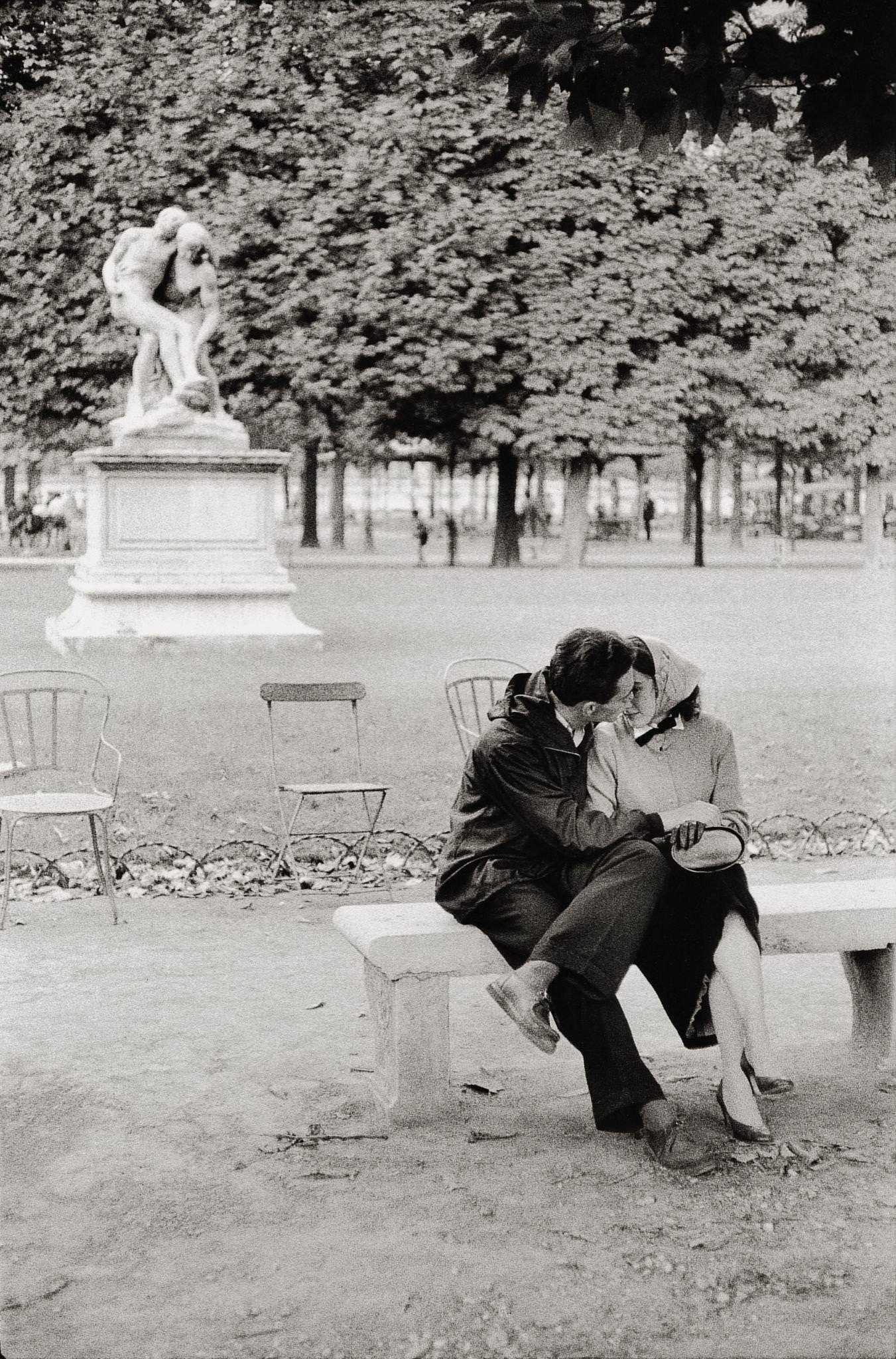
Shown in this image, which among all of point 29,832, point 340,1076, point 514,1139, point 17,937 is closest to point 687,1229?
point 514,1139

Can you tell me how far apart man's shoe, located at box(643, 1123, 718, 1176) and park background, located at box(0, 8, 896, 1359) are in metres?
0.08

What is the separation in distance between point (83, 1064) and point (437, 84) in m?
26.0

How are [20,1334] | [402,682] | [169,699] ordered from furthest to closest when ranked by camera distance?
[402,682], [169,699], [20,1334]

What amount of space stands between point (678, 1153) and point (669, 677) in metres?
1.20

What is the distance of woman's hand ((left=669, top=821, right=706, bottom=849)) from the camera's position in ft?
14.6

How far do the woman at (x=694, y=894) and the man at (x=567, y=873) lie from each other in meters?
0.08

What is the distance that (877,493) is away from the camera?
32906 millimetres

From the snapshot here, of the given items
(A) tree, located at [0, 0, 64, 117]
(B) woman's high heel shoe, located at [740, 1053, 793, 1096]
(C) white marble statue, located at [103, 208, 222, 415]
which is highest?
(A) tree, located at [0, 0, 64, 117]

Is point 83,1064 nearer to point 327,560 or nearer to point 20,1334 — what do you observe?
point 20,1334

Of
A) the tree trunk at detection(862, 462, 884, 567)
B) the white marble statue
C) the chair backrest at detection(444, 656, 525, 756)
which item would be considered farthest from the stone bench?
the tree trunk at detection(862, 462, 884, 567)

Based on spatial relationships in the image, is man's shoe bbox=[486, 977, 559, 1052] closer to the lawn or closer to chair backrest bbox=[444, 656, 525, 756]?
chair backrest bbox=[444, 656, 525, 756]

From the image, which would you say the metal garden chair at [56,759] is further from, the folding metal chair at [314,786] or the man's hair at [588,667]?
the man's hair at [588,667]

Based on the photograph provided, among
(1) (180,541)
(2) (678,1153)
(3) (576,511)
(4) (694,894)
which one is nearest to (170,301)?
(1) (180,541)

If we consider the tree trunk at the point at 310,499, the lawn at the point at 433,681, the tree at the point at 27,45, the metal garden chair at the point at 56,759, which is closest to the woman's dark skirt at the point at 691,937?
the metal garden chair at the point at 56,759
